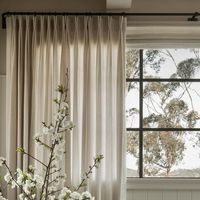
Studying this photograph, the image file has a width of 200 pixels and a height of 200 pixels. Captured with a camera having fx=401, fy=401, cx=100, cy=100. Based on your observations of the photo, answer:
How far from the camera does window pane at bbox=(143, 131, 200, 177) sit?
3799 millimetres

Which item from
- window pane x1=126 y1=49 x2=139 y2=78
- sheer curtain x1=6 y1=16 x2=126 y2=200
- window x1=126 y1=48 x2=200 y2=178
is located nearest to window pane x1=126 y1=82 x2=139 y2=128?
window x1=126 y1=48 x2=200 y2=178

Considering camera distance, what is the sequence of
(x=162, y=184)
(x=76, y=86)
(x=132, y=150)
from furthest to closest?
(x=132, y=150), (x=162, y=184), (x=76, y=86)

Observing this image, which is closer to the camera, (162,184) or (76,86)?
(76,86)

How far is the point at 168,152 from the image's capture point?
12.5ft

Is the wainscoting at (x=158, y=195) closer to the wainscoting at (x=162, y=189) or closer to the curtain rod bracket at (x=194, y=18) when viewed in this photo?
the wainscoting at (x=162, y=189)

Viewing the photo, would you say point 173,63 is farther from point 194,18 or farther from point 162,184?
point 162,184

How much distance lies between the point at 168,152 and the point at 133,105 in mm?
554

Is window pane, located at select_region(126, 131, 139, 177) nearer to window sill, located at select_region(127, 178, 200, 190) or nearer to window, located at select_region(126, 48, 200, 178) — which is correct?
window, located at select_region(126, 48, 200, 178)

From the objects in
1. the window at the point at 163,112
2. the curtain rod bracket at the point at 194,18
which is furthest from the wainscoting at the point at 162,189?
the curtain rod bracket at the point at 194,18

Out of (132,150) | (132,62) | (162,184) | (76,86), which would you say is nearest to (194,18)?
(132,62)

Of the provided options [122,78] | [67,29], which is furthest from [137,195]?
[67,29]

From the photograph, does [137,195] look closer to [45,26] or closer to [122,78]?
[122,78]

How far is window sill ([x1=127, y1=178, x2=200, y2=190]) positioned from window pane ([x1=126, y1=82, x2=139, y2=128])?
1.71 feet

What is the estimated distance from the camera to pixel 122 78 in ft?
11.0
